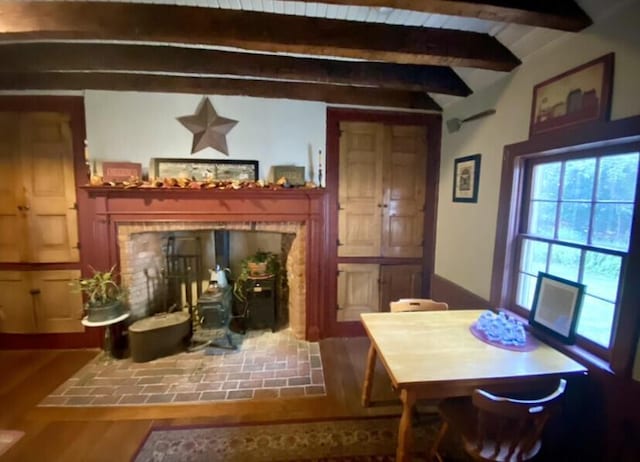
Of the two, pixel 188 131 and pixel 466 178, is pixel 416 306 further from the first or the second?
pixel 188 131

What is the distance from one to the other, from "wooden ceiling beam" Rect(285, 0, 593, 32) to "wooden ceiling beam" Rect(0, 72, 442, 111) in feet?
5.28

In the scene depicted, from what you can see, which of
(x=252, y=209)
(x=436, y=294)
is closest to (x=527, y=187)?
(x=436, y=294)

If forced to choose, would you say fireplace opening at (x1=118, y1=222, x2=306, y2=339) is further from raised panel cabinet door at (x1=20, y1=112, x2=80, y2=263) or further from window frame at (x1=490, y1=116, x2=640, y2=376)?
window frame at (x1=490, y1=116, x2=640, y2=376)

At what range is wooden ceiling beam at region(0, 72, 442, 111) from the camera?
2783mm

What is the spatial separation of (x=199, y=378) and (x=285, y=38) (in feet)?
9.07

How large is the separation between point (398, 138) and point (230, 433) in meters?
3.11

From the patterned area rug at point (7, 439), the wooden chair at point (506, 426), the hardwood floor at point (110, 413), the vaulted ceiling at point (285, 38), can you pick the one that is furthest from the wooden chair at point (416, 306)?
the patterned area rug at point (7, 439)

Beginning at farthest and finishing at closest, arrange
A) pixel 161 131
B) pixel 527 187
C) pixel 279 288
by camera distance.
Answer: pixel 279 288 → pixel 161 131 → pixel 527 187

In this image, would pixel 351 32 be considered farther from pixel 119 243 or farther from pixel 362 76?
pixel 119 243

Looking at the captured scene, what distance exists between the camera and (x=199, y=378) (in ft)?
8.66

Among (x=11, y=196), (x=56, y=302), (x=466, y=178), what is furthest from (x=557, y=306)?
(x=11, y=196)

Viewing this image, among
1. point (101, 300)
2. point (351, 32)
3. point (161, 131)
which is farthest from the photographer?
point (161, 131)

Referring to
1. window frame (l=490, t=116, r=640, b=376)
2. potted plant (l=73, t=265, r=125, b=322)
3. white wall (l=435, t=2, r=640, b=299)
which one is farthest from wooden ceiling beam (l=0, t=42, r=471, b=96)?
potted plant (l=73, t=265, r=125, b=322)

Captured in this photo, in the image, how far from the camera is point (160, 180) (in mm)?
2932
